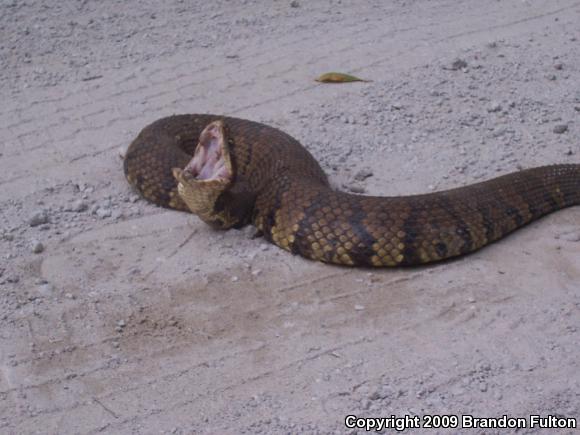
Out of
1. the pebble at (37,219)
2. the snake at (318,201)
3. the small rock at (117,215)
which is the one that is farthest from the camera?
the small rock at (117,215)

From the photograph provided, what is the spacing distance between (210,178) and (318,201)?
2.21 feet

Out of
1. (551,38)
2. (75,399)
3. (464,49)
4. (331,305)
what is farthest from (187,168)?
(551,38)

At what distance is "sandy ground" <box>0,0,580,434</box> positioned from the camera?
15.1ft

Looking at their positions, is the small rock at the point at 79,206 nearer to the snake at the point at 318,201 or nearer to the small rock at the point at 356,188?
the snake at the point at 318,201

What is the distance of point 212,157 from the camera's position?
6016 mm

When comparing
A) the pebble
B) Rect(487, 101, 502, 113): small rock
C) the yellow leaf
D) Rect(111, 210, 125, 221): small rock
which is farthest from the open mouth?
Rect(487, 101, 502, 113): small rock

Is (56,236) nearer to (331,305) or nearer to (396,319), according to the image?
(331,305)

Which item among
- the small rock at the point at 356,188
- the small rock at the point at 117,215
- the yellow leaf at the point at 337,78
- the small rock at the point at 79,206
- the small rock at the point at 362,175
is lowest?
the small rock at the point at 356,188

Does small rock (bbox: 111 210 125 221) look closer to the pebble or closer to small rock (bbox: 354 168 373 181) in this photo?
the pebble

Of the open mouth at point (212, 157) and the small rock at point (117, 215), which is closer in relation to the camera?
the open mouth at point (212, 157)

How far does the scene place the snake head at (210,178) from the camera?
5832mm

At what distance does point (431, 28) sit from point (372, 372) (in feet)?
Result: 15.8

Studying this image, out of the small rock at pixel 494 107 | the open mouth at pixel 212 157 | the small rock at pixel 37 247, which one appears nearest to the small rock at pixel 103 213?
the small rock at pixel 37 247

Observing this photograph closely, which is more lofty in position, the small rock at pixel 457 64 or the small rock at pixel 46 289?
the small rock at pixel 457 64
